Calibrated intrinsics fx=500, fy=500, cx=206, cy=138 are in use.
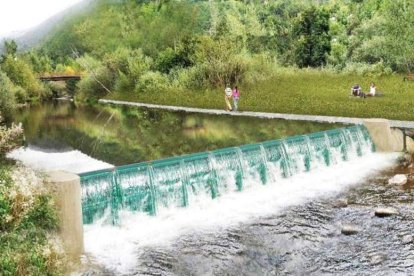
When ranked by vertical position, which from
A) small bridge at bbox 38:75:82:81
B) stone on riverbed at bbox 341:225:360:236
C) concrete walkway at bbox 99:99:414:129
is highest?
small bridge at bbox 38:75:82:81

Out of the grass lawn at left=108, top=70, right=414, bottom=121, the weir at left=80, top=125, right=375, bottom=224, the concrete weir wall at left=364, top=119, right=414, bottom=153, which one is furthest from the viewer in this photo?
the grass lawn at left=108, top=70, right=414, bottom=121

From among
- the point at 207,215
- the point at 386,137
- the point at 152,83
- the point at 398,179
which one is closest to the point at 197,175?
the point at 207,215

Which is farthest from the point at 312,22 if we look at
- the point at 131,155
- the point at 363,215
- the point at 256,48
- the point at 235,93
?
the point at 363,215

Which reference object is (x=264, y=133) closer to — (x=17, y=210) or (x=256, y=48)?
(x=17, y=210)

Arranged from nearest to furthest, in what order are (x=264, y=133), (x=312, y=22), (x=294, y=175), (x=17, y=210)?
(x=17, y=210) < (x=294, y=175) < (x=264, y=133) < (x=312, y=22)

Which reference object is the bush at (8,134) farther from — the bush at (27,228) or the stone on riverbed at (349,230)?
the stone on riverbed at (349,230)

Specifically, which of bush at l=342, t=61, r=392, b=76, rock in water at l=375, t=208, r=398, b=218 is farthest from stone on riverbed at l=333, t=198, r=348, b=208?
bush at l=342, t=61, r=392, b=76

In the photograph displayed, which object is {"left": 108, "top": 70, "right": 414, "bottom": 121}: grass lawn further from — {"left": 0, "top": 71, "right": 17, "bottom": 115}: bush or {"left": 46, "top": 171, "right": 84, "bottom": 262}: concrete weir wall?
{"left": 46, "top": 171, "right": 84, "bottom": 262}: concrete weir wall

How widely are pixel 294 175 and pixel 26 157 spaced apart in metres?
15.9

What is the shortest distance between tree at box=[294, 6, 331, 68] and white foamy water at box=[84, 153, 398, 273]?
41.7 metres

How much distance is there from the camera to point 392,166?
22.2 metres

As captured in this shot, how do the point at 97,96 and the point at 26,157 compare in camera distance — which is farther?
the point at 97,96

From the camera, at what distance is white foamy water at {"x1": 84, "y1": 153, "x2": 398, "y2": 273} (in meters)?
13.6

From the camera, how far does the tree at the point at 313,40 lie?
201 feet
